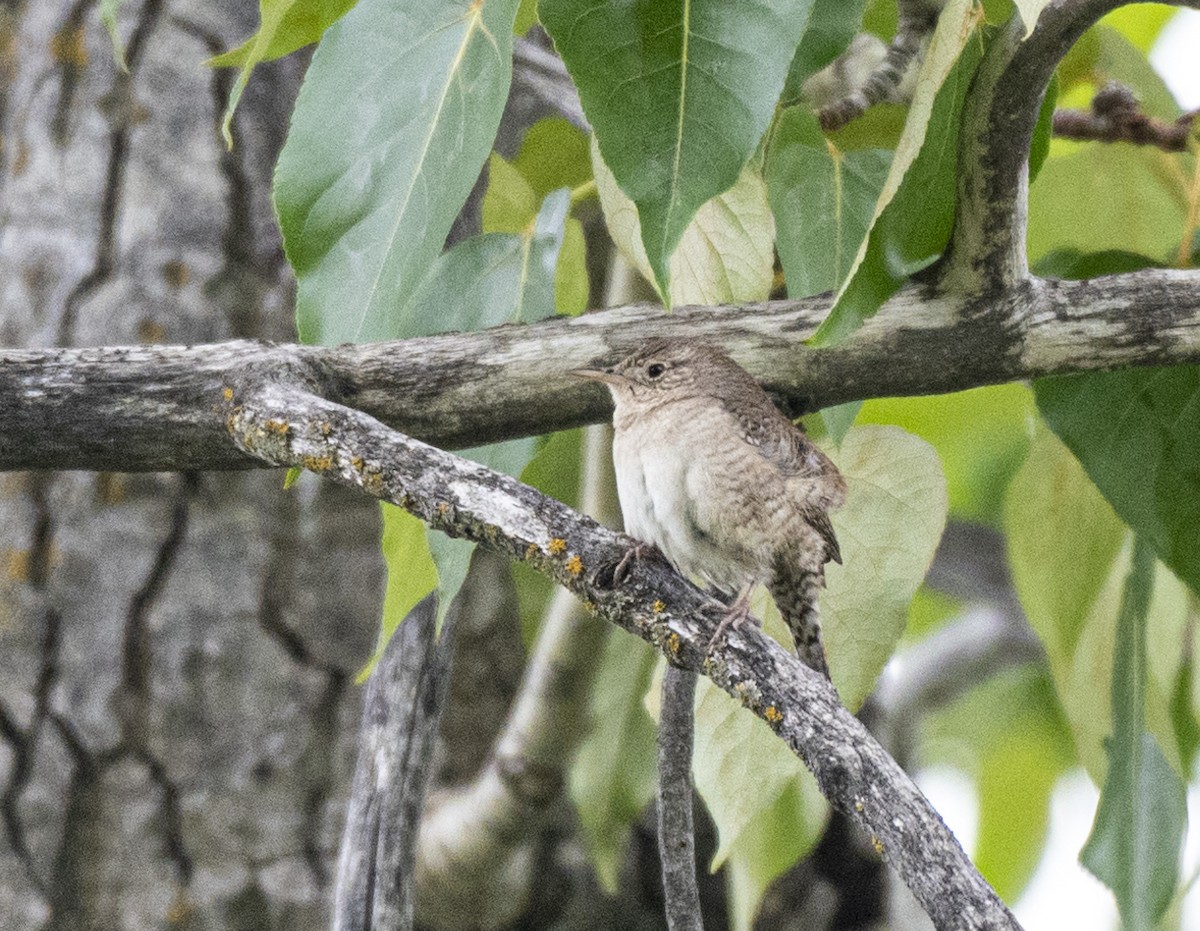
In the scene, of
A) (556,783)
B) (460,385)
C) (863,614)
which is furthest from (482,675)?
(460,385)

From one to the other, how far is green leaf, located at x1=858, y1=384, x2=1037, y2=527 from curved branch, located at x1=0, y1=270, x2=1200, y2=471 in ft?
1.49

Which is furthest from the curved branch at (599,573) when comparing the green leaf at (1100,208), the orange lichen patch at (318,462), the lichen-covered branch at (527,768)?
the green leaf at (1100,208)

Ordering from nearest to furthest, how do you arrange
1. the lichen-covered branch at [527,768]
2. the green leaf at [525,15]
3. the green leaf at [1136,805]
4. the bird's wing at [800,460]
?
the green leaf at [525,15], the bird's wing at [800,460], the green leaf at [1136,805], the lichen-covered branch at [527,768]

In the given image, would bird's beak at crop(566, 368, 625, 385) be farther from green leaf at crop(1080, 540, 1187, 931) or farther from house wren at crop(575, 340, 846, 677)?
green leaf at crop(1080, 540, 1187, 931)

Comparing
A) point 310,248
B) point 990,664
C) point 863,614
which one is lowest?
point 863,614

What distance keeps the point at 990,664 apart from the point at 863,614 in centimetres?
221

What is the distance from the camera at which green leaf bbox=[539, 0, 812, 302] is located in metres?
1.00

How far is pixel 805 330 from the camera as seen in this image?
1216 millimetres

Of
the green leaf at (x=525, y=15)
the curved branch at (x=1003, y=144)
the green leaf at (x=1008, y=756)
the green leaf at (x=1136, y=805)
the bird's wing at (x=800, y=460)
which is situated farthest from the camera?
the green leaf at (x=1008, y=756)

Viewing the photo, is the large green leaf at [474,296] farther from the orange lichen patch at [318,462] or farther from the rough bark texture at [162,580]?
the rough bark texture at [162,580]

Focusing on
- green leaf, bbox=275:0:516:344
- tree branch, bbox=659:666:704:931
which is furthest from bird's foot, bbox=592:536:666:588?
green leaf, bbox=275:0:516:344

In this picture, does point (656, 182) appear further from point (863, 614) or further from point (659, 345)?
point (863, 614)

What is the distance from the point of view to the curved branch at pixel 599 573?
0.81m

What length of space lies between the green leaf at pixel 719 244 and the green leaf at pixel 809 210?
0.02 metres
